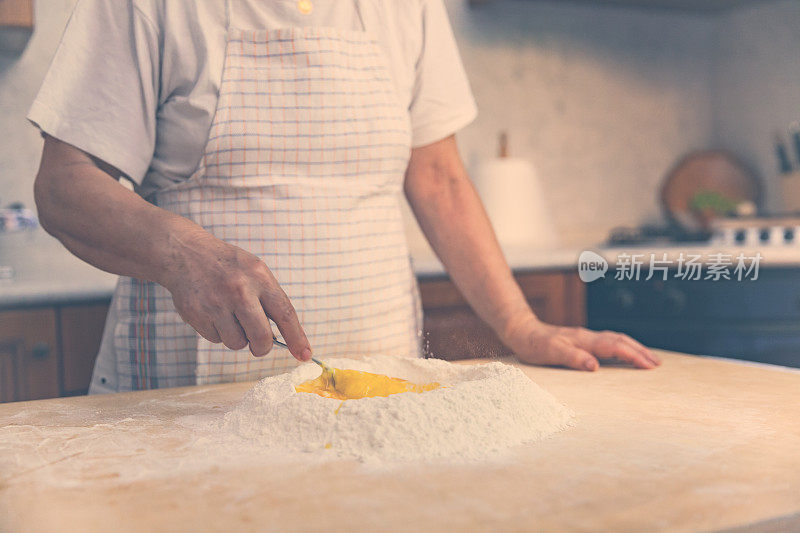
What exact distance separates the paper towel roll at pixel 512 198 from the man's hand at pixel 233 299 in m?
1.47

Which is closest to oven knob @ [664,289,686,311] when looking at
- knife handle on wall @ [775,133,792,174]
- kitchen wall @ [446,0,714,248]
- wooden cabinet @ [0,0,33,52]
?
A: kitchen wall @ [446,0,714,248]

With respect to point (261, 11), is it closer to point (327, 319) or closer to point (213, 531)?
point (327, 319)

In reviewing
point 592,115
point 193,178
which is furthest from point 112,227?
point 592,115

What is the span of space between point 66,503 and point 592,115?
7.09ft

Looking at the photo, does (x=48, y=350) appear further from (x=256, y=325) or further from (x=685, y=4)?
(x=685, y=4)

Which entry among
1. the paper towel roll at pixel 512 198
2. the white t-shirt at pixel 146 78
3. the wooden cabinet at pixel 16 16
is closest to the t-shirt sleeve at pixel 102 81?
the white t-shirt at pixel 146 78

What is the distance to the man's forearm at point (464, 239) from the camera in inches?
40.8

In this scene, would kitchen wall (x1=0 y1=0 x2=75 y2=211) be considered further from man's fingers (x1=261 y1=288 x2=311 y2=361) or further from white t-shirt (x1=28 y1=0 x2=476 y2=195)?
man's fingers (x1=261 y1=288 x2=311 y2=361)

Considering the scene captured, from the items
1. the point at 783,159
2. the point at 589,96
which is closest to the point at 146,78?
the point at 589,96

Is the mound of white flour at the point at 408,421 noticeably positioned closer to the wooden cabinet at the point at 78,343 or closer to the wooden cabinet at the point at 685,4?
the wooden cabinet at the point at 78,343

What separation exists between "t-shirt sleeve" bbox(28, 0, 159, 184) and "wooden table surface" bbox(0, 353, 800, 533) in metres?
0.31

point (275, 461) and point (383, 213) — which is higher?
point (383, 213)

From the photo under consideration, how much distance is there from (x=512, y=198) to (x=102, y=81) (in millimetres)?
1406

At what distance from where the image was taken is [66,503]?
47 cm
